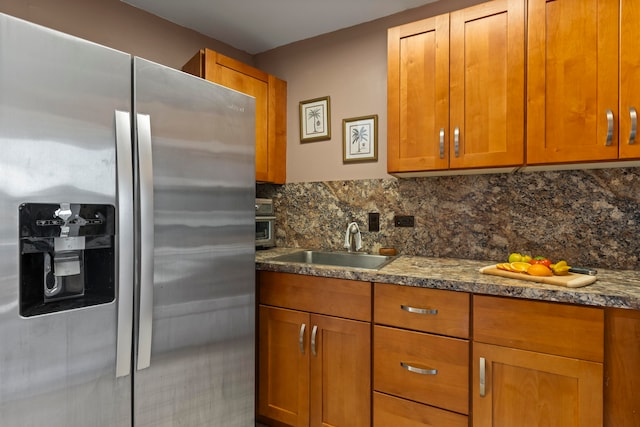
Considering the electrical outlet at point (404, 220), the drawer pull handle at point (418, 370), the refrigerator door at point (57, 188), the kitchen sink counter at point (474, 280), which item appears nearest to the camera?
the refrigerator door at point (57, 188)

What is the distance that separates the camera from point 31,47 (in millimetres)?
959

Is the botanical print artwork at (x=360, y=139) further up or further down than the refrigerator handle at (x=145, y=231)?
further up

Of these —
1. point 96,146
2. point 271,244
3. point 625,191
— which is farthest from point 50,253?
point 625,191

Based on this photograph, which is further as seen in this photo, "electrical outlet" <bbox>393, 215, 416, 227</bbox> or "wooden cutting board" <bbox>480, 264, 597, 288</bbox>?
"electrical outlet" <bbox>393, 215, 416, 227</bbox>

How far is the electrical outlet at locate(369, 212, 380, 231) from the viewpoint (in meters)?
2.35

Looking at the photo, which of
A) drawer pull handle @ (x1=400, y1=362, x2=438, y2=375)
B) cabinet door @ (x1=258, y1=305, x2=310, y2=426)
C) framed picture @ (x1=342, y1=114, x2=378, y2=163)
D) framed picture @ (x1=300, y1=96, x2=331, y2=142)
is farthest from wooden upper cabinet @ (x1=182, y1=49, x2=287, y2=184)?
drawer pull handle @ (x1=400, y1=362, x2=438, y2=375)

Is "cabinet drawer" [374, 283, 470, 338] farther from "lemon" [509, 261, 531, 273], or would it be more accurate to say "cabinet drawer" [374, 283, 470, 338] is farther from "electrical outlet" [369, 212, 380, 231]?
"electrical outlet" [369, 212, 380, 231]

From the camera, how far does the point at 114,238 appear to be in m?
1.13

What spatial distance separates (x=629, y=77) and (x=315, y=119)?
5.67 feet

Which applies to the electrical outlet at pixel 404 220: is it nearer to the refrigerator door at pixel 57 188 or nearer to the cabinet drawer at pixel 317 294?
the cabinet drawer at pixel 317 294

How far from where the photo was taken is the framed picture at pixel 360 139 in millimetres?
2365

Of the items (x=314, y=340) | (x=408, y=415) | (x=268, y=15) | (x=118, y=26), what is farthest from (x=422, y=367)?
(x=118, y=26)

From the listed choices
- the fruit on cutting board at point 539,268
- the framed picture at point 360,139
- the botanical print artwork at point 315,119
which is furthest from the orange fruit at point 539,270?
the botanical print artwork at point 315,119

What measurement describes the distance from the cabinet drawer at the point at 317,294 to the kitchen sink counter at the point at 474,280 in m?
0.04
